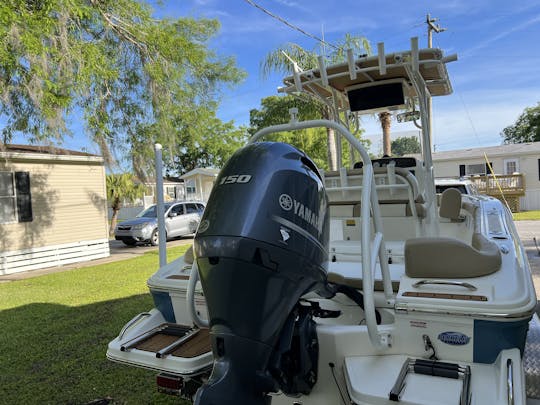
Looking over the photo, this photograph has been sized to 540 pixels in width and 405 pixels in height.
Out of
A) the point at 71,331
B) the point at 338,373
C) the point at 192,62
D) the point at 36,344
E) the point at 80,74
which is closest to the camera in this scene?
the point at 338,373

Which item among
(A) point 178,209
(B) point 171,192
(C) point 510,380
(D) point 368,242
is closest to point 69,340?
(D) point 368,242

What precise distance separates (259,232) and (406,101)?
385 cm

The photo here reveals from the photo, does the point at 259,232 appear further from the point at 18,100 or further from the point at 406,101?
the point at 18,100

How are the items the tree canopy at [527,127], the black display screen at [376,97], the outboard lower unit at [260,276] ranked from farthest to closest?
the tree canopy at [527,127]
the black display screen at [376,97]
the outboard lower unit at [260,276]

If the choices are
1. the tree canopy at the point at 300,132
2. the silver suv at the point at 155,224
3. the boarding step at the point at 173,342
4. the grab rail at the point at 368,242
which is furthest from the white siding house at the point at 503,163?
the boarding step at the point at 173,342

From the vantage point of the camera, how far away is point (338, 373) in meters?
2.04

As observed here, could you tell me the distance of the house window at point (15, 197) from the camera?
10539 mm

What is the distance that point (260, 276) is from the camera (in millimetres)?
1749

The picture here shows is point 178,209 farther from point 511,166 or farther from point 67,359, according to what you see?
point 511,166

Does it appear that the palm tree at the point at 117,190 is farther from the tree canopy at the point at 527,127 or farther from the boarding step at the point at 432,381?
the tree canopy at the point at 527,127

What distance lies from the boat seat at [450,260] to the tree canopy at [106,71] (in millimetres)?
6428

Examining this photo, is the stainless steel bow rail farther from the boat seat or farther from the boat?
the boat seat

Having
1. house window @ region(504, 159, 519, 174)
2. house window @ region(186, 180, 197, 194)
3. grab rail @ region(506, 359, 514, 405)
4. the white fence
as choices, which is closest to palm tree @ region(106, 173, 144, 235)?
Answer: the white fence

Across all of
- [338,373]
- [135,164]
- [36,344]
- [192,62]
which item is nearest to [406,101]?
[338,373]
